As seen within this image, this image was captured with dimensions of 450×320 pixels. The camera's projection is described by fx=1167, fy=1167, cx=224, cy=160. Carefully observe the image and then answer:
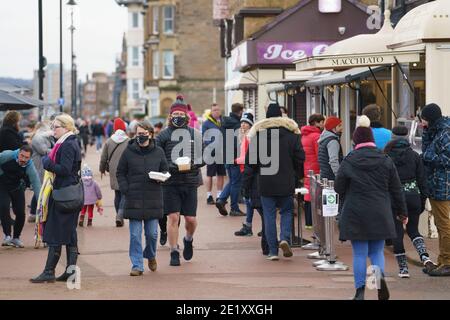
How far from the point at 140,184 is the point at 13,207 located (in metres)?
4.01

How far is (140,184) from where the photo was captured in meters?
13.5

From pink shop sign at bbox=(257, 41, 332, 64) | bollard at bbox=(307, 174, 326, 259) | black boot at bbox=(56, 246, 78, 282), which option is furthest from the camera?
pink shop sign at bbox=(257, 41, 332, 64)

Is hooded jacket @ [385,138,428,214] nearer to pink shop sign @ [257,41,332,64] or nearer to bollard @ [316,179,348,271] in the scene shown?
bollard @ [316,179,348,271]

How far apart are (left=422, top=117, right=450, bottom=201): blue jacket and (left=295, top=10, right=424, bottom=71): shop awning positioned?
318cm

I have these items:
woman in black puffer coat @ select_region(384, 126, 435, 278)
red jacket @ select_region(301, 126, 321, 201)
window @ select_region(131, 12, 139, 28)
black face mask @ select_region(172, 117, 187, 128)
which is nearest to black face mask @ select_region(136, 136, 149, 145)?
black face mask @ select_region(172, 117, 187, 128)

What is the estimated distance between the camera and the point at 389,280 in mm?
13000

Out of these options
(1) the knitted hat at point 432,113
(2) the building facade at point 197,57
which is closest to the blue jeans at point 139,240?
(1) the knitted hat at point 432,113

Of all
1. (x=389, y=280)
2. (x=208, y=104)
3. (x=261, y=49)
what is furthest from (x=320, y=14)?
(x=208, y=104)

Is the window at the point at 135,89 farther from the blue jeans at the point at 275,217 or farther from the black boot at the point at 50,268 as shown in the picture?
the black boot at the point at 50,268

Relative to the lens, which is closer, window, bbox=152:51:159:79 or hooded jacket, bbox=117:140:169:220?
hooded jacket, bbox=117:140:169:220

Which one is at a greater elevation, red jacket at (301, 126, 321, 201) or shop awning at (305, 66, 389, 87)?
shop awning at (305, 66, 389, 87)

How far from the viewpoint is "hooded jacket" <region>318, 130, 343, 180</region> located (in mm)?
16062

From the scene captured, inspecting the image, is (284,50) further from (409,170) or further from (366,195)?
(366,195)

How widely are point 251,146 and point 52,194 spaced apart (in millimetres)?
2940
